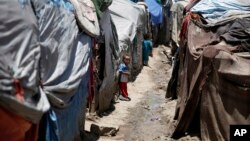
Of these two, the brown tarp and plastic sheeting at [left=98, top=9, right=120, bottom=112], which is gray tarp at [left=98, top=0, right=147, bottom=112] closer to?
plastic sheeting at [left=98, top=9, right=120, bottom=112]

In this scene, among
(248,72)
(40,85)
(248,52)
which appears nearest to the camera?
(40,85)

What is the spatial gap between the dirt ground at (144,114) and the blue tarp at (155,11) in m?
5.35

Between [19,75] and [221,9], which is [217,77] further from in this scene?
[19,75]

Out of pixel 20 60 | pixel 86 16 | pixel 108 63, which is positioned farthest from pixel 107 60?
pixel 20 60

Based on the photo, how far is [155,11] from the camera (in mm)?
20484

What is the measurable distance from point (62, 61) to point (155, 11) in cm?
1506

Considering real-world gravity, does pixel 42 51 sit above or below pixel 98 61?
above

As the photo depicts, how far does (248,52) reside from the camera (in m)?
7.91

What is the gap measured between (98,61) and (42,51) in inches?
175

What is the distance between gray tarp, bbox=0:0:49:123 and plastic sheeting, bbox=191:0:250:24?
18.2 ft

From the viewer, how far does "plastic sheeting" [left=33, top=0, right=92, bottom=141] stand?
215 inches

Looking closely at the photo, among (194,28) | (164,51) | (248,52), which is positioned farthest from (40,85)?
(164,51)

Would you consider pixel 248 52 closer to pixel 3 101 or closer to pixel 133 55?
pixel 3 101

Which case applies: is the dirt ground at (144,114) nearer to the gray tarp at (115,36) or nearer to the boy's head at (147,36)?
the gray tarp at (115,36)
